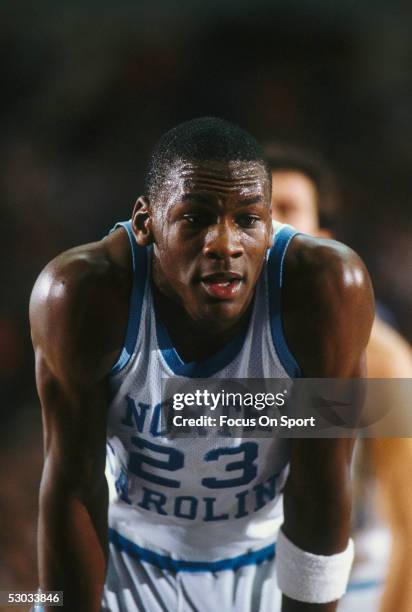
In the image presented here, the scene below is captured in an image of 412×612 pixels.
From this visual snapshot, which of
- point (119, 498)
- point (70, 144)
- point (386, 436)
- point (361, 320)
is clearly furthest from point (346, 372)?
point (70, 144)

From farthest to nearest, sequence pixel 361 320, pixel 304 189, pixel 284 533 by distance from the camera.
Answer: pixel 304 189 → pixel 284 533 → pixel 361 320

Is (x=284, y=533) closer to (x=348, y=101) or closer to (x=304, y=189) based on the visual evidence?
(x=304, y=189)

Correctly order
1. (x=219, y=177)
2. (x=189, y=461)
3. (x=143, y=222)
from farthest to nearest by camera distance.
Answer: (x=189, y=461) → (x=143, y=222) → (x=219, y=177)

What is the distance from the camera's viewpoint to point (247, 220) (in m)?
0.86

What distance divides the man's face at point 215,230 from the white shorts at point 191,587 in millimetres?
498

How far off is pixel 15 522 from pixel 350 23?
0.90m

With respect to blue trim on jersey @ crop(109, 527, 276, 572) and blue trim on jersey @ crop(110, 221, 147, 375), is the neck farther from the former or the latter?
blue trim on jersey @ crop(109, 527, 276, 572)

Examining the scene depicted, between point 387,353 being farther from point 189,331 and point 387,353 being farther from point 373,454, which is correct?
point 189,331

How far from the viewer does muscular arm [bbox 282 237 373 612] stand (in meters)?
0.91

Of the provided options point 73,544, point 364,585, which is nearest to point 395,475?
point 364,585

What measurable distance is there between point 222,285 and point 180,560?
0.53 metres

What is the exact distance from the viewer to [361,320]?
926mm

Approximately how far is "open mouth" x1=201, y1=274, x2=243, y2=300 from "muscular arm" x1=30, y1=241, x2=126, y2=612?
0.13 meters

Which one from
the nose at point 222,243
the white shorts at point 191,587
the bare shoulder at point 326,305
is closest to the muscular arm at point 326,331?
the bare shoulder at point 326,305
